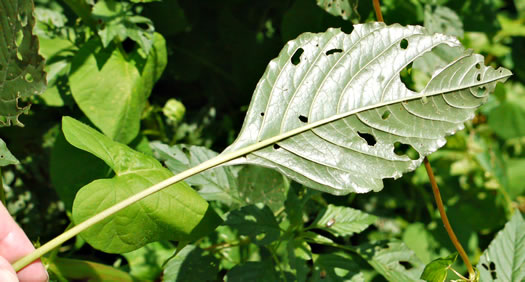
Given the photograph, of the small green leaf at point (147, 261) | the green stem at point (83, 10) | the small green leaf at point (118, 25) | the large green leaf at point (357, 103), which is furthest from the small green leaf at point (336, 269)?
the green stem at point (83, 10)

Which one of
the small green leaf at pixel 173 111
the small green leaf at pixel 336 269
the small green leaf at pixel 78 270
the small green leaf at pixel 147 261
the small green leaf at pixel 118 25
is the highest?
the small green leaf at pixel 118 25

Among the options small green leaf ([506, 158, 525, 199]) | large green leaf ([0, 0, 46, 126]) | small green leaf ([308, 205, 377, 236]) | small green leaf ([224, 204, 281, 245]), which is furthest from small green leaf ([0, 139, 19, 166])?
small green leaf ([506, 158, 525, 199])

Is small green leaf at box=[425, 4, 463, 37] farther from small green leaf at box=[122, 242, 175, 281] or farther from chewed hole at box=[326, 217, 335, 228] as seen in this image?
small green leaf at box=[122, 242, 175, 281]

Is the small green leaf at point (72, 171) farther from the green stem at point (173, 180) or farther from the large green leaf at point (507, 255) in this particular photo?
the large green leaf at point (507, 255)

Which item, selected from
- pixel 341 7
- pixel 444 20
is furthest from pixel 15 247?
pixel 444 20

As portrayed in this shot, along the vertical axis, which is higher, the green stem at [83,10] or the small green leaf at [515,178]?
the green stem at [83,10]

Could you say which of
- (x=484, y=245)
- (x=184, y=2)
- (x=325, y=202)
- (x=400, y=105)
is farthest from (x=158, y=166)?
(x=484, y=245)
